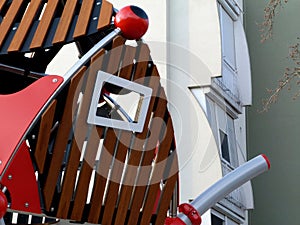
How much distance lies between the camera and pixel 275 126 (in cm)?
1641

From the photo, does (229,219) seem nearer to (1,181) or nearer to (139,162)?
(139,162)

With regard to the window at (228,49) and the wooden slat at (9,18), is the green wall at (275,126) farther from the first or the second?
the wooden slat at (9,18)

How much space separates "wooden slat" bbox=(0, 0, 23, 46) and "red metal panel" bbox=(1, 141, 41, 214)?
2.70 ft

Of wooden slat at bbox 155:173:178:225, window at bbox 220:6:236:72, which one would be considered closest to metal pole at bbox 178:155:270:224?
wooden slat at bbox 155:173:178:225

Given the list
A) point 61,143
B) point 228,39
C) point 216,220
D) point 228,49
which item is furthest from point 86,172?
point 228,39

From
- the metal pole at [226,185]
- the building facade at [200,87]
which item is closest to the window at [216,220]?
the building facade at [200,87]

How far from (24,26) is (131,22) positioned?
0.68 meters

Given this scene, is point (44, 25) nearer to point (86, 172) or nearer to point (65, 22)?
point (65, 22)

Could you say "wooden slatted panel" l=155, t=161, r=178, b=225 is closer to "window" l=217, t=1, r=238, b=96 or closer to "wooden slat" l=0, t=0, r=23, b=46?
"wooden slat" l=0, t=0, r=23, b=46

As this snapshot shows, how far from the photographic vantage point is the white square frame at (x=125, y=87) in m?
5.02

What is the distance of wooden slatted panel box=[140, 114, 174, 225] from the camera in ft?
18.2

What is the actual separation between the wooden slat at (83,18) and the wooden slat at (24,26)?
12.4 inches

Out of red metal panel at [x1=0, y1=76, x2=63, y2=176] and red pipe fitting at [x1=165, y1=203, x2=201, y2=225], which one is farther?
red pipe fitting at [x1=165, y1=203, x2=201, y2=225]

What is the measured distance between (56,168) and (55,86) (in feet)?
1.64
